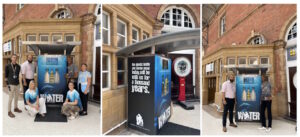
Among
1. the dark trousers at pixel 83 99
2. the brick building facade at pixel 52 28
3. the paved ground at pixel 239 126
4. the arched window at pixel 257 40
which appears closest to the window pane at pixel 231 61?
the arched window at pixel 257 40

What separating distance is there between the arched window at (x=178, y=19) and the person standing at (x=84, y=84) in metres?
1.17

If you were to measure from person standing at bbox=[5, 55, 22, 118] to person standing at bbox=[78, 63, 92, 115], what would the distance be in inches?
31.8

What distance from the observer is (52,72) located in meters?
2.44

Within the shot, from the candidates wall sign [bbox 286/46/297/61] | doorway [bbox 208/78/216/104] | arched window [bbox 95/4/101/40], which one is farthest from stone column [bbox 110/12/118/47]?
wall sign [bbox 286/46/297/61]

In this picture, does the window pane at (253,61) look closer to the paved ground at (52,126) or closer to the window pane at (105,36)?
the window pane at (105,36)

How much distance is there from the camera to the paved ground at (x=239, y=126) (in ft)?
7.32

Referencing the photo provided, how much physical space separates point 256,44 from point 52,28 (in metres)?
2.64

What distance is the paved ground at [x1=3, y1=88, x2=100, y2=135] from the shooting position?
2260 mm

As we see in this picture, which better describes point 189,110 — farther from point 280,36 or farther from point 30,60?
point 30,60

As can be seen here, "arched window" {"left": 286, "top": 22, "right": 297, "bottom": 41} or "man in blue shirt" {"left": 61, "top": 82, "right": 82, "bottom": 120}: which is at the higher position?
"arched window" {"left": 286, "top": 22, "right": 297, "bottom": 41}

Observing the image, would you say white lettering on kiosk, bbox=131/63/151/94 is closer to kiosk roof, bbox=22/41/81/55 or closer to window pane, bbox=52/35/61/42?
kiosk roof, bbox=22/41/81/55

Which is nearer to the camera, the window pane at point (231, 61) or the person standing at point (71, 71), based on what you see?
the window pane at point (231, 61)

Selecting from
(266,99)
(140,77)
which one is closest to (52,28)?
(140,77)

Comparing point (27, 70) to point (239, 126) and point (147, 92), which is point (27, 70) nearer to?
point (147, 92)
